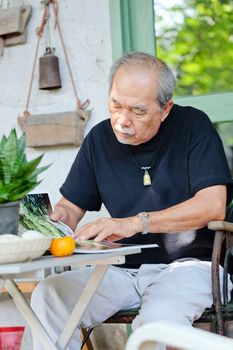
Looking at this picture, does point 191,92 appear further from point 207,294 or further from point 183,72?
point 207,294

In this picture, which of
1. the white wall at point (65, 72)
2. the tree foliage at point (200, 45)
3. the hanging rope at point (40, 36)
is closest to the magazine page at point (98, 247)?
the white wall at point (65, 72)

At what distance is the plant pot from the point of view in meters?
1.93

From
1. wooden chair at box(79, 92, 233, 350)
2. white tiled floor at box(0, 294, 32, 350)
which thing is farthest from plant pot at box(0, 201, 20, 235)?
white tiled floor at box(0, 294, 32, 350)

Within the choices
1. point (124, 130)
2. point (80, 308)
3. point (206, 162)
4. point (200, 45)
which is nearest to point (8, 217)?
point (80, 308)

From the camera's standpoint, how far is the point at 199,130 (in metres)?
2.66

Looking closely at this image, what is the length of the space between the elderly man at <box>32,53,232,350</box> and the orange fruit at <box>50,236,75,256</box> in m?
0.37

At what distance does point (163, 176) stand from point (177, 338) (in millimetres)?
1779

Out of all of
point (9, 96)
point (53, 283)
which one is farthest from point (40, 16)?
point (53, 283)

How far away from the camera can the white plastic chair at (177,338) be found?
85cm

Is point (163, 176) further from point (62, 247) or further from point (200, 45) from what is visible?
point (200, 45)

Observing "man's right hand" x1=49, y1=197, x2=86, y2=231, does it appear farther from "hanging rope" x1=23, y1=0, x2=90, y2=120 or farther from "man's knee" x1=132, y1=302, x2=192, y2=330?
"hanging rope" x1=23, y1=0, x2=90, y2=120

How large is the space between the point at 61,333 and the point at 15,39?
2.06 meters

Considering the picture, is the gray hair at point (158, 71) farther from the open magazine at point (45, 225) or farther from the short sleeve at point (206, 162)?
the open magazine at point (45, 225)

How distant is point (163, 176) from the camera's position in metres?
2.64
